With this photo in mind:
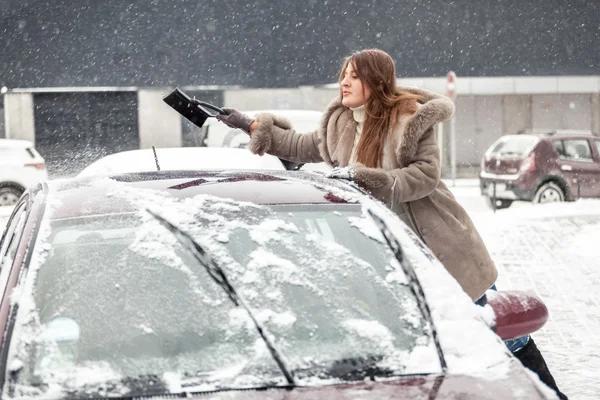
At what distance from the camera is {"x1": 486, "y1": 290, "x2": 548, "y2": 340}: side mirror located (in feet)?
10.3

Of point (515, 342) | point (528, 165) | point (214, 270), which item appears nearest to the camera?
point (214, 270)

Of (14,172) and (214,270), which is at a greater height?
(214,270)

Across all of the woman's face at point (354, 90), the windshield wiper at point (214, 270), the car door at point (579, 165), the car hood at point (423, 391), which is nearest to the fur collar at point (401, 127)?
the woman's face at point (354, 90)

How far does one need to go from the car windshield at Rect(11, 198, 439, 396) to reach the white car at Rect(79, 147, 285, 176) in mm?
4162

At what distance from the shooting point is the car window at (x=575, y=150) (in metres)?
18.6

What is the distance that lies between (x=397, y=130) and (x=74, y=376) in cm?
205

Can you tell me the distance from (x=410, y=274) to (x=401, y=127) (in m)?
1.29

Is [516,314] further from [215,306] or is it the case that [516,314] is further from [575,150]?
[575,150]

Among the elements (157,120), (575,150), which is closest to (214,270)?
(575,150)

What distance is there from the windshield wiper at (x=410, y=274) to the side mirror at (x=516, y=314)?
373 millimetres

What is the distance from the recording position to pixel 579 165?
18.6 m

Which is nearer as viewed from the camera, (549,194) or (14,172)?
(549,194)

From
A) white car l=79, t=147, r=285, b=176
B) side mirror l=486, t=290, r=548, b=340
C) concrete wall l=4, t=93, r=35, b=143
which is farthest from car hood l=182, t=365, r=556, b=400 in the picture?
A: concrete wall l=4, t=93, r=35, b=143

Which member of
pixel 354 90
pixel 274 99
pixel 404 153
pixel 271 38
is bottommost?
pixel 274 99
